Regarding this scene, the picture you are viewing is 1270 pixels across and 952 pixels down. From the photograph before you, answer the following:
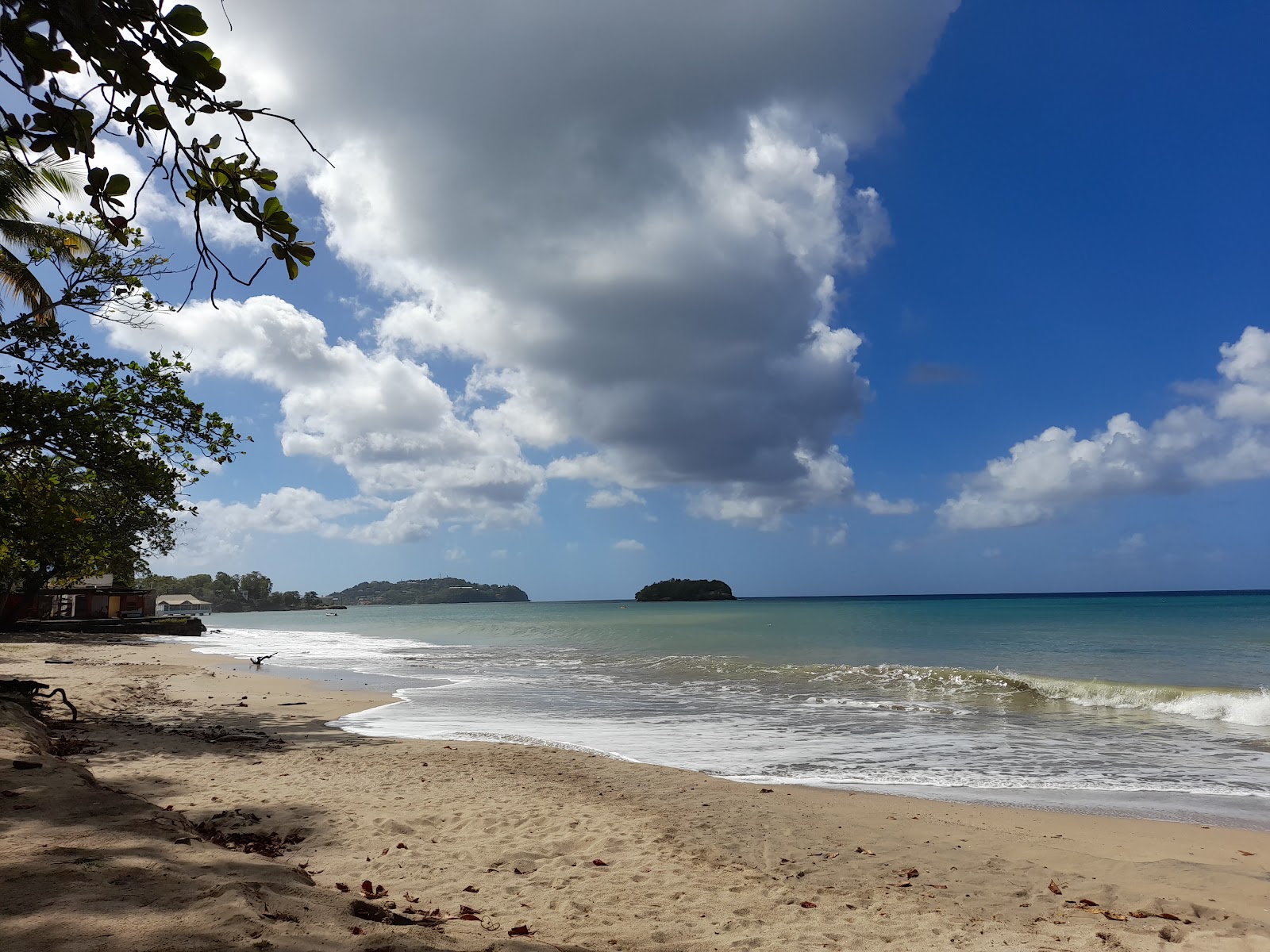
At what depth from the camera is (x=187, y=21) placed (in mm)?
2381

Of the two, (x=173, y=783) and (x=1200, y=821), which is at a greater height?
(x=173, y=783)

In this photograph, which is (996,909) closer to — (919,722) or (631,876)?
(631,876)

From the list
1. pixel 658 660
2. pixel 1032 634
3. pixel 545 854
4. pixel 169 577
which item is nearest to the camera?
pixel 545 854

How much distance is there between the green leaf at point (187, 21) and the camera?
7.74 feet

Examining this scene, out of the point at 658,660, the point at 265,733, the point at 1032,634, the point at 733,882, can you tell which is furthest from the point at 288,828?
the point at 1032,634

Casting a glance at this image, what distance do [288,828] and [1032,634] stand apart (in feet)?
143

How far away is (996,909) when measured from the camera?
197 inches

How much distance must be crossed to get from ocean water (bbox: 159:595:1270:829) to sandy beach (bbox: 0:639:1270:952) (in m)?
1.54

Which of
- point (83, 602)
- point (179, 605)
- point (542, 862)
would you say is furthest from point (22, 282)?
point (179, 605)

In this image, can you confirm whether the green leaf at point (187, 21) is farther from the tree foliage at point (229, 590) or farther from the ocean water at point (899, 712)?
the tree foliage at point (229, 590)

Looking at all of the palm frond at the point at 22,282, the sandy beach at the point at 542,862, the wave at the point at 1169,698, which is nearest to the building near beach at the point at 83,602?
the palm frond at the point at 22,282

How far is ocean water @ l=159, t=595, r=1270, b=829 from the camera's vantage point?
30.2 feet

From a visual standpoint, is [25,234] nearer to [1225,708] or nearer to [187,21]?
[187,21]

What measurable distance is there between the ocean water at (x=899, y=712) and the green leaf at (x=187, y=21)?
29.8 ft
